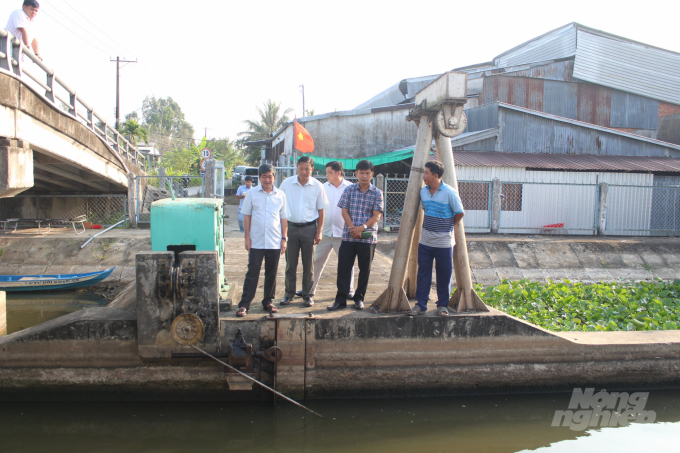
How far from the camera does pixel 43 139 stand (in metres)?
8.25

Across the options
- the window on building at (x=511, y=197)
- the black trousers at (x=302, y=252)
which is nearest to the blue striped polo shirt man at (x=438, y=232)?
the black trousers at (x=302, y=252)

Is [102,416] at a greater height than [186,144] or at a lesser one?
lesser

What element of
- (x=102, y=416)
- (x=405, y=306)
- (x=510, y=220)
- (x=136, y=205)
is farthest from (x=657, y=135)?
(x=102, y=416)

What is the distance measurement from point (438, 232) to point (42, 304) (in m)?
7.73

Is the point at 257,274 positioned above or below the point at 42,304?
above

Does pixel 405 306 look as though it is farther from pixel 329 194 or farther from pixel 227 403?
pixel 227 403

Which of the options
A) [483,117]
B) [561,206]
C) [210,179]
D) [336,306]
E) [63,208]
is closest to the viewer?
[336,306]

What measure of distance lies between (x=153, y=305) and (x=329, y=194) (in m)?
2.38

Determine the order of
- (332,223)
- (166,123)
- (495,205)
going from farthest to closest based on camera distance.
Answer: (166,123) → (495,205) → (332,223)

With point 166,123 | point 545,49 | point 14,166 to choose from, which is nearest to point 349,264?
point 14,166

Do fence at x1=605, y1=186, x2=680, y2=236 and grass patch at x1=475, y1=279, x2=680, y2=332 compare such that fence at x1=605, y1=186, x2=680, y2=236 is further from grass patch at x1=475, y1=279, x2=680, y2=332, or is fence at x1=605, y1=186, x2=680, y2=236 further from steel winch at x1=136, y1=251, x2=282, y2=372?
steel winch at x1=136, y1=251, x2=282, y2=372

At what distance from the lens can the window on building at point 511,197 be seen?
41.3 feet

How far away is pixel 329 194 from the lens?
5.56 m

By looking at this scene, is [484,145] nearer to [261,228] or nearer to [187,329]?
[261,228]
